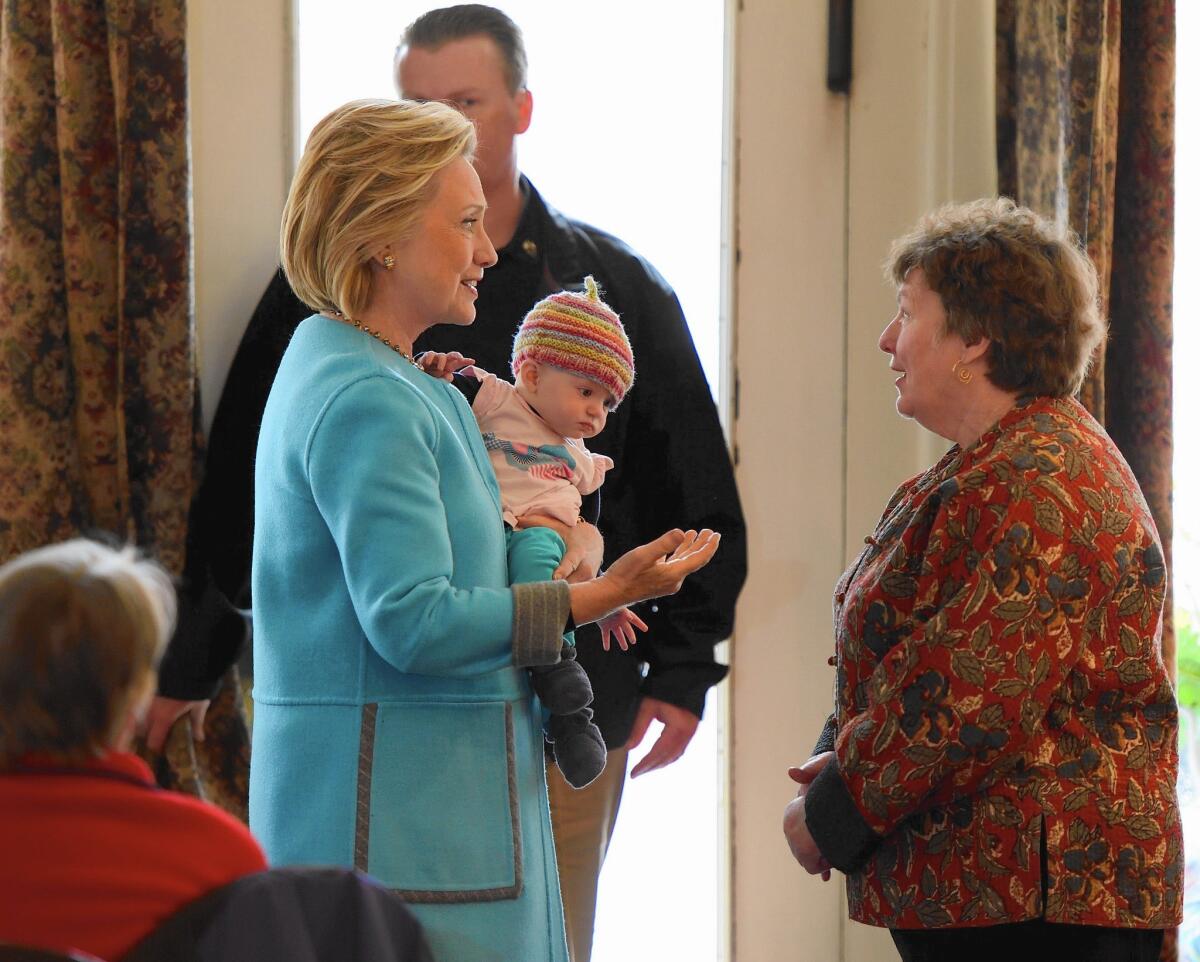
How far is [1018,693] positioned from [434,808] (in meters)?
0.69

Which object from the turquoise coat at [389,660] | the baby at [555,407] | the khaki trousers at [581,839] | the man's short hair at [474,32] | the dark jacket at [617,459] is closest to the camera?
the turquoise coat at [389,660]

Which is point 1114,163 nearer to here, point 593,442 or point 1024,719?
point 593,442

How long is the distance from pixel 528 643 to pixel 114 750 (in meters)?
0.48

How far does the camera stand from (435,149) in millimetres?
1464

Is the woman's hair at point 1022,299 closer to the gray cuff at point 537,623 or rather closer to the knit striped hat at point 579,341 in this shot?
the knit striped hat at point 579,341

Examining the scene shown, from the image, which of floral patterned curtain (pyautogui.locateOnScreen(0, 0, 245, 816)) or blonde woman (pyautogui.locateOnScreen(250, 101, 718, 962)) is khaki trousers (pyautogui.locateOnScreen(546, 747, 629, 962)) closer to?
floral patterned curtain (pyautogui.locateOnScreen(0, 0, 245, 816))

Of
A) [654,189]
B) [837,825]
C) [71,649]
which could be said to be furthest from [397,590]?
[654,189]

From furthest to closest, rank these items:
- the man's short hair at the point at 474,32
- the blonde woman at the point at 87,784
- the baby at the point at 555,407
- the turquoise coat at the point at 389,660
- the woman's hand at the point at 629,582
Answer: the man's short hair at the point at 474,32 → the baby at the point at 555,407 → the woman's hand at the point at 629,582 → the turquoise coat at the point at 389,660 → the blonde woman at the point at 87,784

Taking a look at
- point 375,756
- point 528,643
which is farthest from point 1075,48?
point 375,756

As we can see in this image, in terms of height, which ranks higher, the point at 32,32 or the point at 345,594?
the point at 32,32

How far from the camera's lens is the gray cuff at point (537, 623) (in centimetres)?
137

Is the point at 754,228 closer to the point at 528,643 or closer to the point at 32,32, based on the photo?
the point at 32,32

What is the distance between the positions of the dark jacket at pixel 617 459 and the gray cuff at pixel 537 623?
0.84 m

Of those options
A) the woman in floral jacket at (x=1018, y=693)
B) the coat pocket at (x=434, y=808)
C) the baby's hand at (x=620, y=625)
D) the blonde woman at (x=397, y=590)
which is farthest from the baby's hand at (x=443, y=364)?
the woman in floral jacket at (x=1018, y=693)
